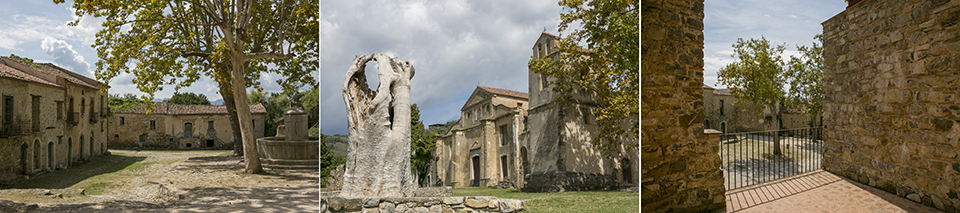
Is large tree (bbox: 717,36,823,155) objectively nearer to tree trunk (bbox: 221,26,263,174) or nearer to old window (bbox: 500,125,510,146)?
old window (bbox: 500,125,510,146)

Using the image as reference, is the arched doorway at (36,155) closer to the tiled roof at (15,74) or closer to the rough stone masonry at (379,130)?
the tiled roof at (15,74)

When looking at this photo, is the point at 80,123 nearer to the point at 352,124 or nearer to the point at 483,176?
the point at 352,124

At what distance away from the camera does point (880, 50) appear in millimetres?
5320

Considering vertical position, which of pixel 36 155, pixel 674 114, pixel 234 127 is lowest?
pixel 36 155

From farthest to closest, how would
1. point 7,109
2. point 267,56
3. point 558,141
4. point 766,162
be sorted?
point 267,56 < point 766,162 < point 7,109 < point 558,141

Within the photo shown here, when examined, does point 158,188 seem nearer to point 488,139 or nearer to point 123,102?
point 123,102

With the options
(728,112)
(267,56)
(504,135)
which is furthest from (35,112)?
(728,112)

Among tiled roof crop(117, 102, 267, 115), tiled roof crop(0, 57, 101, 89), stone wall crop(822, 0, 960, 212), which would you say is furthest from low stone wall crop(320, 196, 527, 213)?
tiled roof crop(117, 102, 267, 115)

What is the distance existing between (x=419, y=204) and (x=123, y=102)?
231 inches

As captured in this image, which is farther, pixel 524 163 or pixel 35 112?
pixel 35 112

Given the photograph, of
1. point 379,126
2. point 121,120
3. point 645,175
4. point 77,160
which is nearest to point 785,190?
point 645,175

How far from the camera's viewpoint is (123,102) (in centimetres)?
614

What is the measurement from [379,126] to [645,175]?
7.70 ft

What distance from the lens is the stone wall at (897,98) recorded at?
4512 mm
